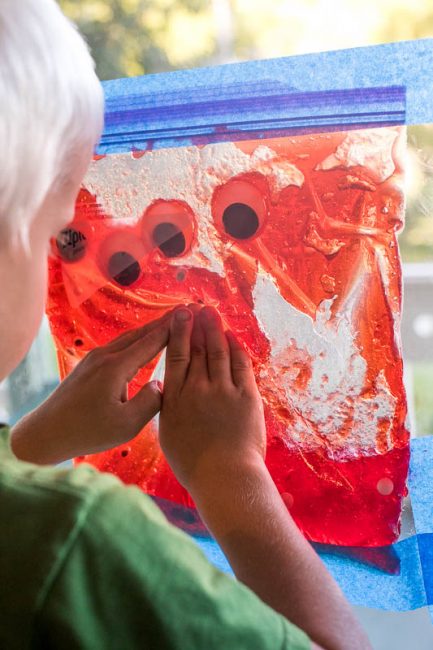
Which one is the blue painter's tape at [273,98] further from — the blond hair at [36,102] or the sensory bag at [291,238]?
the blond hair at [36,102]

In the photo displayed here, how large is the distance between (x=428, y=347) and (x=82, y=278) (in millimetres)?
343

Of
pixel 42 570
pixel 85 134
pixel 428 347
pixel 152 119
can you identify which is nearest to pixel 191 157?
pixel 152 119

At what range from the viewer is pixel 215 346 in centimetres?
68

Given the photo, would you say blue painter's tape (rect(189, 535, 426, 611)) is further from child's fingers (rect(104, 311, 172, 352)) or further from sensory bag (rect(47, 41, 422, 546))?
child's fingers (rect(104, 311, 172, 352))

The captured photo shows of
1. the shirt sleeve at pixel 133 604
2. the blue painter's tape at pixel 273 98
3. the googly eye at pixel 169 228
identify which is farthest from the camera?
the googly eye at pixel 169 228

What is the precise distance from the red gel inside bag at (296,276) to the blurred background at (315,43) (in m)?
0.01

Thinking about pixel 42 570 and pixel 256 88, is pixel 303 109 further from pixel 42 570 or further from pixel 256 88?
pixel 42 570

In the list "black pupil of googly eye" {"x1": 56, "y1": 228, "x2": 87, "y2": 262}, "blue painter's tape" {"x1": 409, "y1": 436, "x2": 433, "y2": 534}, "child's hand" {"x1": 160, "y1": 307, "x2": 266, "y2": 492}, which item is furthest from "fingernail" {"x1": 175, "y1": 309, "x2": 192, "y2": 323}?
"blue painter's tape" {"x1": 409, "y1": 436, "x2": 433, "y2": 534}

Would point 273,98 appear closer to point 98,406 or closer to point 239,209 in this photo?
point 239,209

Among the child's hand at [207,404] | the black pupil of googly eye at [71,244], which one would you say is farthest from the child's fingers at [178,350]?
the black pupil of googly eye at [71,244]

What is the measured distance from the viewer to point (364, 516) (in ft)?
2.19

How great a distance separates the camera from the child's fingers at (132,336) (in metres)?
0.70

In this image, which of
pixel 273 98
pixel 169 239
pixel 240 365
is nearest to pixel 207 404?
pixel 240 365

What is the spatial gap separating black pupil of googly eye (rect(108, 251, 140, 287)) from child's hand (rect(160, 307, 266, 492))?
7 cm
